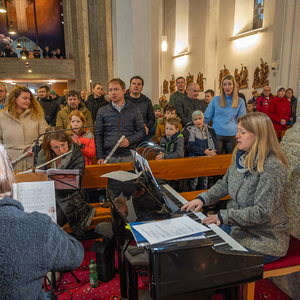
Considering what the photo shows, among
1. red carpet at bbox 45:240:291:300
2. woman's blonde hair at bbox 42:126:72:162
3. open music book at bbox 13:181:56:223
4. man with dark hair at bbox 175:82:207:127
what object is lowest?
red carpet at bbox 45:240:291:300

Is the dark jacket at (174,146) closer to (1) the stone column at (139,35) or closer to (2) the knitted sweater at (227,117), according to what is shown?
(2) the knitted sweater at (227,117)

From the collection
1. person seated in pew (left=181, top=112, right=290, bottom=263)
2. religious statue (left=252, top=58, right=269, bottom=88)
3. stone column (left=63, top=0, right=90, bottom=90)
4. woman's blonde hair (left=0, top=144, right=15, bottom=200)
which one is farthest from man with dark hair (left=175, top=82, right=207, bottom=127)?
stone column (left=63, top=0, right=90, bottom=90)

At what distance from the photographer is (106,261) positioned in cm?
224

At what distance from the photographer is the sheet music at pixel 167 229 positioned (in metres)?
1.20

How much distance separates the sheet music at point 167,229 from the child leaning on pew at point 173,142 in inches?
78.4

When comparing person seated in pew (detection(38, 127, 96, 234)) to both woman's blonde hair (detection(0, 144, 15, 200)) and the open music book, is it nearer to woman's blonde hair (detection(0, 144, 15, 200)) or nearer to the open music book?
the open music book

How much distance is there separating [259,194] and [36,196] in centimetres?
131

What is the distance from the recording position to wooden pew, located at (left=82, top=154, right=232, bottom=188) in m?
2.80

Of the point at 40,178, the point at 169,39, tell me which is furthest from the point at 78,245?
the point at 169,39

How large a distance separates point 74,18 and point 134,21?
10.8 metres

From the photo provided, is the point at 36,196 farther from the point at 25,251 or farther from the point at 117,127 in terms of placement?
the point at 117,127

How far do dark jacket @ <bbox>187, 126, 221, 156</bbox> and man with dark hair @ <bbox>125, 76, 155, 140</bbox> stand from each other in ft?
2.64

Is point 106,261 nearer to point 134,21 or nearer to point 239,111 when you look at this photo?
point 239,111

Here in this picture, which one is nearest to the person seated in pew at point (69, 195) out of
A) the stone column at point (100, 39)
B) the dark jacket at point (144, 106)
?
the dark jacket at point (144, 106)
